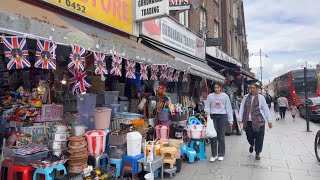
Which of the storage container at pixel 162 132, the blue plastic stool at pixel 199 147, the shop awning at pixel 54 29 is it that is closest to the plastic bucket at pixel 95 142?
the shop awning at pixel 54 29

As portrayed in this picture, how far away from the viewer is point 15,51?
11.5ft

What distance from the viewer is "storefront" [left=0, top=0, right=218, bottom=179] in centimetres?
392

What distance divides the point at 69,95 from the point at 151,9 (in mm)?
3473

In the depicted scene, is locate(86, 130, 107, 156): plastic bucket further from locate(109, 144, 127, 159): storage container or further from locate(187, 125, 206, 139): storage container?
locate(187, 125, 206, 139): storage container

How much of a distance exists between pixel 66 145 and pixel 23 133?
2.49 feet

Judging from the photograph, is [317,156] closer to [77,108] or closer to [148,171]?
[148,171]

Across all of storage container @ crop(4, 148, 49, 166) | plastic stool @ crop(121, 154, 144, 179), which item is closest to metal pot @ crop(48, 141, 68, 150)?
storage container @ crop(4, 148, 49, 166)

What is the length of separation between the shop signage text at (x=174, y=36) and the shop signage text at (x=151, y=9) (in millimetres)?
664

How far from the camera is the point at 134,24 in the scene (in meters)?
8.37

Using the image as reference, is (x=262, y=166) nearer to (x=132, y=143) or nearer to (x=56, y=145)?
(x=132, y=143)

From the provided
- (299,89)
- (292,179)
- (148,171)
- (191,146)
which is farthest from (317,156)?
(299,89)

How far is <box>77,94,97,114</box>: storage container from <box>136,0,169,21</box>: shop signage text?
128 inches

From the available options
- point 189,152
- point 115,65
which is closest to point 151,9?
point 115,65

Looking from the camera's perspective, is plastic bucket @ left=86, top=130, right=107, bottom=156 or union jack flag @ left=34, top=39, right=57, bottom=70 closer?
union jack flag @ left=34, top=39, right=57, bottom=70
